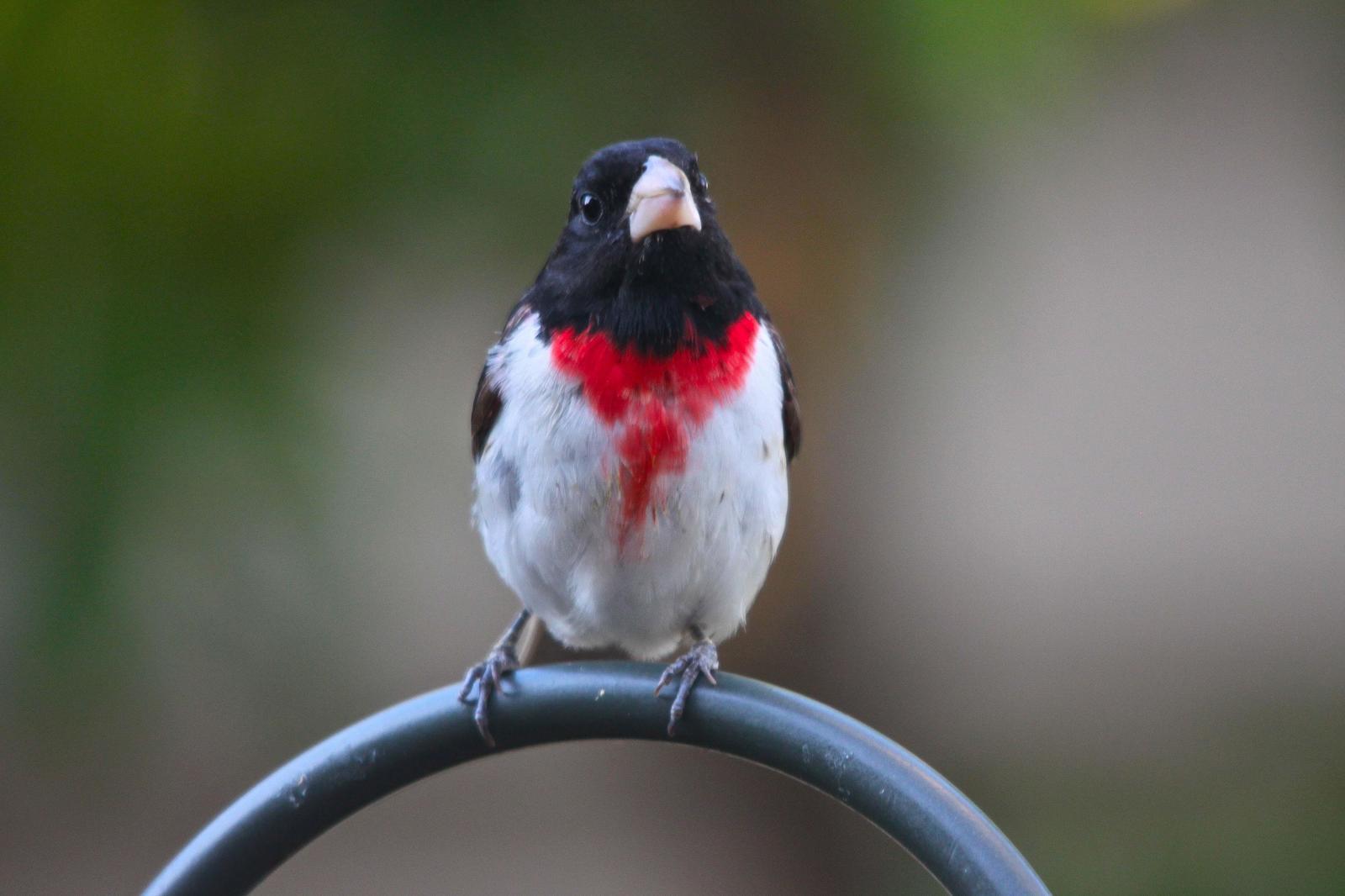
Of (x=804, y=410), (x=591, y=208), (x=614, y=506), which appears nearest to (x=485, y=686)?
(x=614, y=506)

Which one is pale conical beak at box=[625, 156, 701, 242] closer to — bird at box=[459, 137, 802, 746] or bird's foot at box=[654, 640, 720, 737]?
bird at box=[459, 137, 802, 746]

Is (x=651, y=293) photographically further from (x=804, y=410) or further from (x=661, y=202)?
(x=804, y=410)

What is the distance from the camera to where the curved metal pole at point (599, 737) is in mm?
1720

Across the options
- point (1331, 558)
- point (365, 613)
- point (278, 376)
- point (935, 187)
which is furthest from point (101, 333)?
point (1331, 558)

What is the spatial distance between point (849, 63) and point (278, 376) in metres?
1.55

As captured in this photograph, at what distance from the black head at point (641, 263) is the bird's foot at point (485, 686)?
1.82 feet

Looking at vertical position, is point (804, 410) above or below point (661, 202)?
above

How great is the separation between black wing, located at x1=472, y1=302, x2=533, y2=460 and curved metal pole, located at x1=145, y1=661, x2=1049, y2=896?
Result: 684 millimetres

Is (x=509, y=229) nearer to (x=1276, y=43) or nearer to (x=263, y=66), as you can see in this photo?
(x=263, y=66)

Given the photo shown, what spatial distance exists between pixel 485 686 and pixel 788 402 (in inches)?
37.1

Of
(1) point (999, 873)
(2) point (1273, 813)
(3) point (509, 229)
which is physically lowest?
(1) point (999, 873)

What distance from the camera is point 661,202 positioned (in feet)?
7.68

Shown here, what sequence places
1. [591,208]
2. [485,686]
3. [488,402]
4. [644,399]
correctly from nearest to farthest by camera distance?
1. [485,686]
2. [644,399]
3. [591,208]
4. [488,402]

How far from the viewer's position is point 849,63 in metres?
3.66
